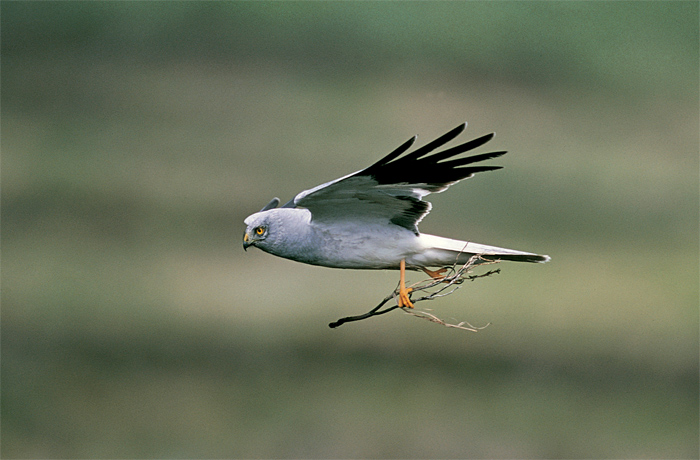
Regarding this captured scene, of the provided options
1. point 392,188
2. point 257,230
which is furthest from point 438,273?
point 257,230

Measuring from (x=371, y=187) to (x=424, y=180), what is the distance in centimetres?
36

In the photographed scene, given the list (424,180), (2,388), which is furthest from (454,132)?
(2,388)

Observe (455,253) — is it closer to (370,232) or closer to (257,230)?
(370,232)

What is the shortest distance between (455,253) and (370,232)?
2.02 ft

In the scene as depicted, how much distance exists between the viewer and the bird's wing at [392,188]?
432cm

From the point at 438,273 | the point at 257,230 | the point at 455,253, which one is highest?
the point at 257,230

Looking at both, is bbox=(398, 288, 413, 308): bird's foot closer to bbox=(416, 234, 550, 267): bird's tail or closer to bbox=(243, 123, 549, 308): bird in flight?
bbox=(243, 123, 549, 308): bird in flight

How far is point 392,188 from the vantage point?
4.53m

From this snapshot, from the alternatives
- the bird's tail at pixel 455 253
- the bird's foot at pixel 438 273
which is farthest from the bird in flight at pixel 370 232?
the bird's foot at pixel 438 273

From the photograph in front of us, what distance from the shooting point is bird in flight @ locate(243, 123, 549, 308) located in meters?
4.55

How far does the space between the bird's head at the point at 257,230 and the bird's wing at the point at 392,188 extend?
0.28m

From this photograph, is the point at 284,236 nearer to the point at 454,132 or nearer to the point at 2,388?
the point at 454,132

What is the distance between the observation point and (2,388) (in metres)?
16.9

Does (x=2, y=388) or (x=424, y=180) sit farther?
(x=2, y=388)
